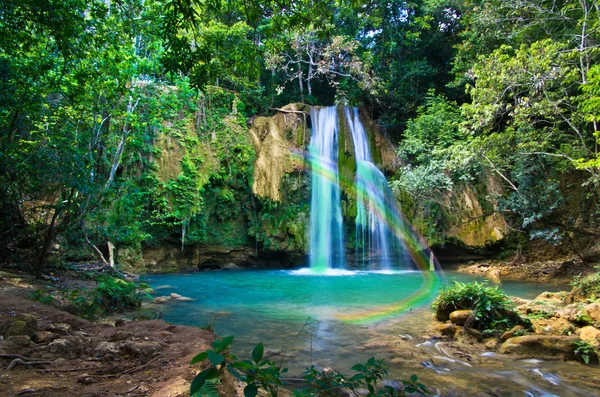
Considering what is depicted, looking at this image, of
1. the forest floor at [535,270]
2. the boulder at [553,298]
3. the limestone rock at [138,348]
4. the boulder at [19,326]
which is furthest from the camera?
the forest floor at [535,270]

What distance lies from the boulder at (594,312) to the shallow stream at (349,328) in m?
1.85

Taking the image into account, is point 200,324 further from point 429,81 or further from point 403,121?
point 429,81

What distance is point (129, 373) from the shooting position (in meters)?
2.45

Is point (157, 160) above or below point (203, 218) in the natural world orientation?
above

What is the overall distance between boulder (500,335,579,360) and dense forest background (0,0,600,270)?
4777 millimetres

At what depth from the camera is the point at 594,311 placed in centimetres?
592

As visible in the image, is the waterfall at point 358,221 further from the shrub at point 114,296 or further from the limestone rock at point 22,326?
the limestone rock at point 22,326

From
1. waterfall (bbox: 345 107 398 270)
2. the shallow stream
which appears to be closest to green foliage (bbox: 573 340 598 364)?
the shallow stream

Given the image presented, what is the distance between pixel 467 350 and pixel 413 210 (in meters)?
11.2

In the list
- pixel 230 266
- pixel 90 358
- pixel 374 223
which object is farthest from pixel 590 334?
pixel 230 266

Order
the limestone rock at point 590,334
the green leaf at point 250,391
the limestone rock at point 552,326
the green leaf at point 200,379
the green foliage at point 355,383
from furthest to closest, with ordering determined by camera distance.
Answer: the limestone rock at point 552,326 → the limestone rock at point 590,334 → the green foliage at point 355,383 → the green leaf at point 250,391 → the green leaf at point 200,379

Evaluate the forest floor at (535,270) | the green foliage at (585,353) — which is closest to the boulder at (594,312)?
the green foliage at (585,353)

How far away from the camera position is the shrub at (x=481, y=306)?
5727 millimetres

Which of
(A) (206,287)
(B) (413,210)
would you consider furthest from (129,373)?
(B) (413,210)
